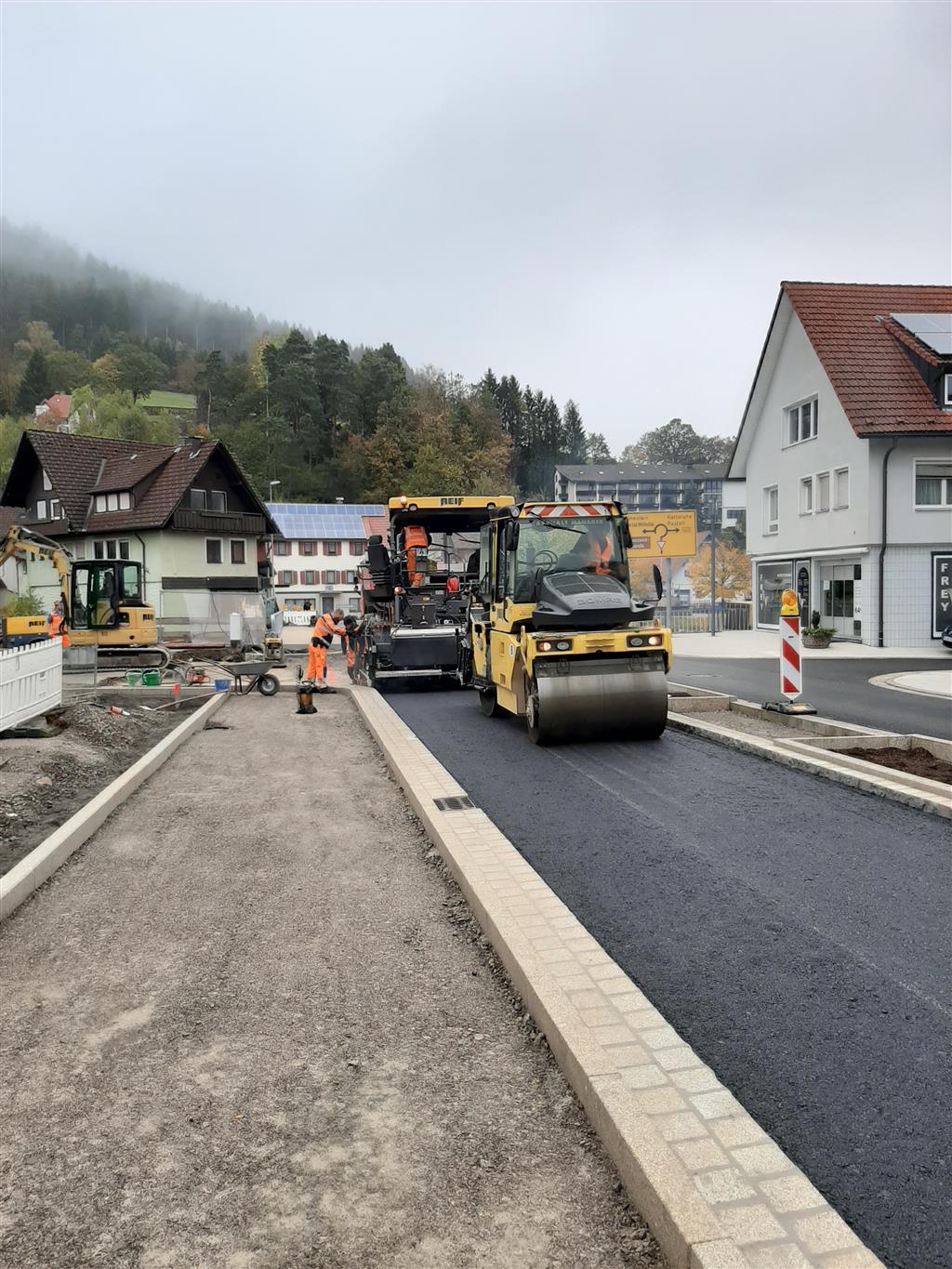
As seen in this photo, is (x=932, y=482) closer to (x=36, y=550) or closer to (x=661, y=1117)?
(x=36, y=550)

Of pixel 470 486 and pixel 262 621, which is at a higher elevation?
pixel 470 486

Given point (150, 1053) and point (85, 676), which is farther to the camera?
point (85, 676)

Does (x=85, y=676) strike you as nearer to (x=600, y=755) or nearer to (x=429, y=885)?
(x=600, y=755)

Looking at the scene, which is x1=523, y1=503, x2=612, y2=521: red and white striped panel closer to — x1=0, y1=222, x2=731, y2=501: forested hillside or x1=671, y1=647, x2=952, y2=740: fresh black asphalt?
x1=671, y1=647, x2=952, y2=740: fresh black asphalt

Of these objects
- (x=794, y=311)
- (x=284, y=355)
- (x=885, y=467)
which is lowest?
(x=885, y=467)

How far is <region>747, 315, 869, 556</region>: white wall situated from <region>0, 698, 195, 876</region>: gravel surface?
66.7ft

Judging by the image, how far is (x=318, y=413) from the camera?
102 metres

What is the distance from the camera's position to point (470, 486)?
85938 millimetres

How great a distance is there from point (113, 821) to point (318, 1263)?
5.45 m

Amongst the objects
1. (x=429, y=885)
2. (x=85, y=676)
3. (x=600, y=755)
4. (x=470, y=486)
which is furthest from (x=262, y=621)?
(x=470, y=486)

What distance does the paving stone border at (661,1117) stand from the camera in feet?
7.89

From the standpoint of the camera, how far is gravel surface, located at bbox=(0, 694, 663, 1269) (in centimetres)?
260

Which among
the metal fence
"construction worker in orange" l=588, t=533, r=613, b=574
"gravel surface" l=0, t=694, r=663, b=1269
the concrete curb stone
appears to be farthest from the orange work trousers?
the metal fence

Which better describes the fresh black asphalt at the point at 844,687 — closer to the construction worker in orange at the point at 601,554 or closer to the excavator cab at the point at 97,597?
the construction worker in orange at the point at 601,554
